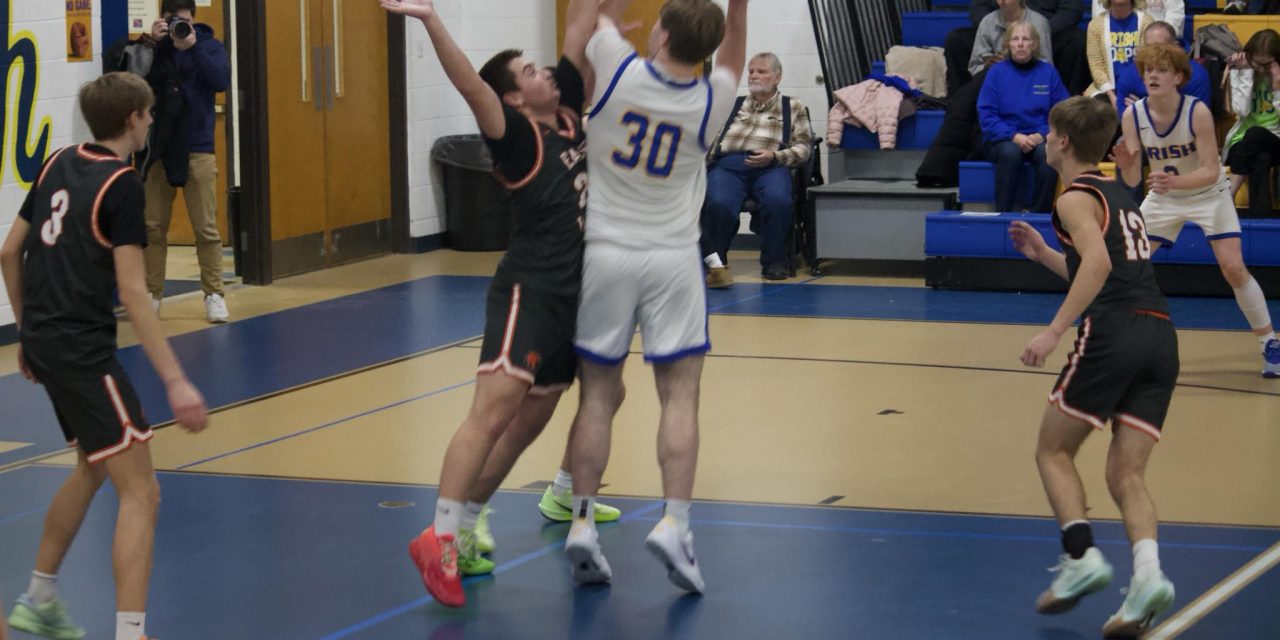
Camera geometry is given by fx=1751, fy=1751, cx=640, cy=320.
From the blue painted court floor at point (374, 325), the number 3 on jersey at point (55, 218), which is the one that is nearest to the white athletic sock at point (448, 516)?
the number 3 on jersey at point (55, 218)

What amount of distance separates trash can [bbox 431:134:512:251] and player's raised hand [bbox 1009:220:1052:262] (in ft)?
28.6

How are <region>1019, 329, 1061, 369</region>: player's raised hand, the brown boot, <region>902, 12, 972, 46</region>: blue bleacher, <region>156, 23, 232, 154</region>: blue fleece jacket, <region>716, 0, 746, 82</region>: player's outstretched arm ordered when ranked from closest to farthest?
<region>1019, 329, 1061, 369</region>: player's raised hand
<region>716, 0, 746, 82</region>: player's outstretched arm
<region>156, 23, 232, 154</region>: blue fleece jacket
the brown boot
<region>902, 12, 972, 46</region>: blue bleacher

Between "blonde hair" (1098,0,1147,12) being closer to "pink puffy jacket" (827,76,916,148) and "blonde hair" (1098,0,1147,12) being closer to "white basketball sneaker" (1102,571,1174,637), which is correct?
"pink puffy jacket" (827,76,916,148)

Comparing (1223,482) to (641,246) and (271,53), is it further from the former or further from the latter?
(271,53)

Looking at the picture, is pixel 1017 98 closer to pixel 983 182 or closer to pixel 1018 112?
pixel 1018 112

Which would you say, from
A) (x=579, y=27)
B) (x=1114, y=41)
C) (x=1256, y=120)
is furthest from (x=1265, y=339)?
(x=579, y=27)

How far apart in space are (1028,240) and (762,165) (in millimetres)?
6901

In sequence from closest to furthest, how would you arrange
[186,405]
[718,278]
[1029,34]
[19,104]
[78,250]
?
[186,405]
[78,250]
[19,104]
[718,278]
[1029,34]

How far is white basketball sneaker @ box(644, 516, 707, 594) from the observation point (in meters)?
4.75

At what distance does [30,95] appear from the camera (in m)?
9.61

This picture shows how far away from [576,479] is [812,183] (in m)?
7.72

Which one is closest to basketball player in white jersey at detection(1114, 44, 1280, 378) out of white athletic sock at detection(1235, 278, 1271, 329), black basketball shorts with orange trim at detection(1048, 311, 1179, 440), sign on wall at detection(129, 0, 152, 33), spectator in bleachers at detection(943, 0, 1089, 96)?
white athletic sock at detection(1235, 278, 1271, 329)

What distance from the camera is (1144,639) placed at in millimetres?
4555

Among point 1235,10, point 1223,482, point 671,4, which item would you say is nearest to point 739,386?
point 1223,482
